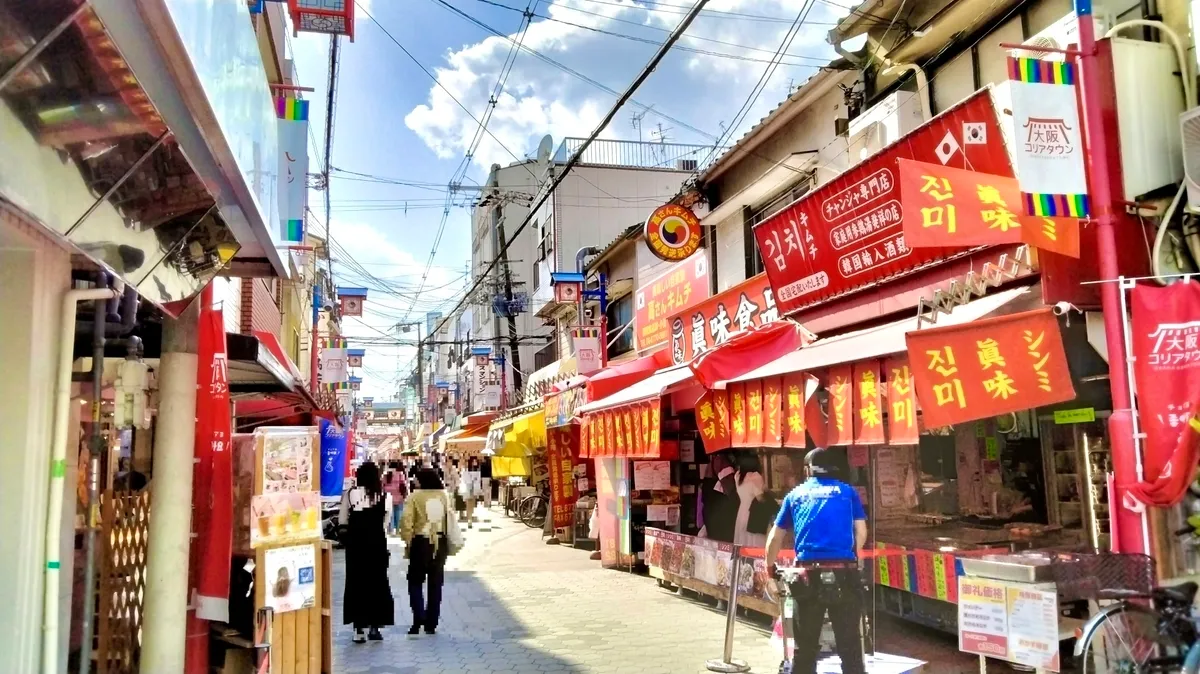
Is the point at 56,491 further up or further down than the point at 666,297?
further down

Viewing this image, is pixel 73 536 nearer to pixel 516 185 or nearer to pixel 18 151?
pixel 18 151

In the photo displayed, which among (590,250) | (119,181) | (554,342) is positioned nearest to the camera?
(119,181)

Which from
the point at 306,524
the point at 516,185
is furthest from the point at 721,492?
the point at 516,185

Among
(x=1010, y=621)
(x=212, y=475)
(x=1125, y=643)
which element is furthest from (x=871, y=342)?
(x=212, y=475)

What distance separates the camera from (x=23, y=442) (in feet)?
14.4

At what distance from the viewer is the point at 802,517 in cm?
699

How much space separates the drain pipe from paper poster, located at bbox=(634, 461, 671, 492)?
35.4 ft

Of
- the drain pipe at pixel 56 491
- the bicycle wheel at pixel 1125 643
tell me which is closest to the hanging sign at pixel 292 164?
the drain pipe at pixel 56 491

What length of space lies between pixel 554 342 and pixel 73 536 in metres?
26.5

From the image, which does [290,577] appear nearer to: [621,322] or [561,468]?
[561,468]

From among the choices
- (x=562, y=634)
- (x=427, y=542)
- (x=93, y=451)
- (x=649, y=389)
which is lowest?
(x=562, y=634)

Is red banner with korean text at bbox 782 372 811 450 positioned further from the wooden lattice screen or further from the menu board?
the wooden lattice screen

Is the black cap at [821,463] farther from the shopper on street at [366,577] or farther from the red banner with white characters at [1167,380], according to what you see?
the shopper on street at [366,577]

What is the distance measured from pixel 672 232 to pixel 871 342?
7990 mm
